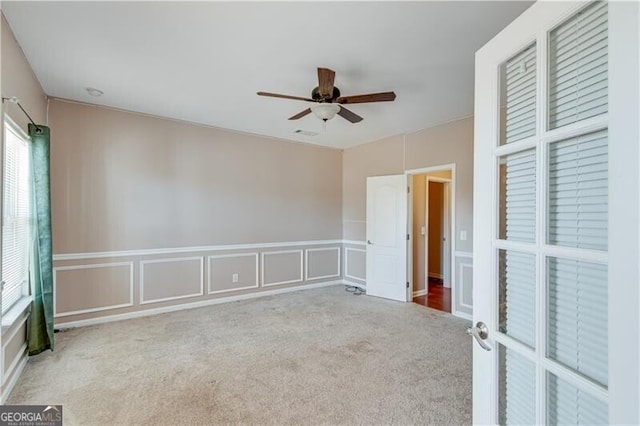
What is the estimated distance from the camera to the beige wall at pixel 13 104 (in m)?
2.16

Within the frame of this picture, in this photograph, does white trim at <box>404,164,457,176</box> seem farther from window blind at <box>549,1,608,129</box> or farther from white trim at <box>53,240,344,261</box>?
window blind at <box>549,1,608,129</box>

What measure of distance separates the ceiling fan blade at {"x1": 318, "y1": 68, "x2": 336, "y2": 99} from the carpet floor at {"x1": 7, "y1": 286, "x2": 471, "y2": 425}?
7.75 ft

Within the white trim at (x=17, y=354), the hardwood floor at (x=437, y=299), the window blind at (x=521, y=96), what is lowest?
the hardwood floor at (x=437, y=299)

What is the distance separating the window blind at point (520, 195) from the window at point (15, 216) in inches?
124

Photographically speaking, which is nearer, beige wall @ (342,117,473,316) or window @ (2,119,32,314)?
window @ (2,119,32,314)

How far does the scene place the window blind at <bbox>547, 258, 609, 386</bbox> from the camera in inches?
32.6

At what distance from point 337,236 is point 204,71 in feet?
12.7

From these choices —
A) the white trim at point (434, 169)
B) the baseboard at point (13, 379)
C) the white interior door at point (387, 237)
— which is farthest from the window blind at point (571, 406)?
the white interior door at point (387, 237)

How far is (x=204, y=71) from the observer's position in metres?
2.87

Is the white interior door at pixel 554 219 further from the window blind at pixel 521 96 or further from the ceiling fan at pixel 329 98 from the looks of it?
the ceiling fan at pixel 329 98

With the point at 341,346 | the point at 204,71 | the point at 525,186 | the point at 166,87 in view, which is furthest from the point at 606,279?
the point at 166,87

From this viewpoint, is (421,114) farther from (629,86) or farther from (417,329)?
(629,86)

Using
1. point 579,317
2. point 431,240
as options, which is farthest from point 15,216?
point 431,240

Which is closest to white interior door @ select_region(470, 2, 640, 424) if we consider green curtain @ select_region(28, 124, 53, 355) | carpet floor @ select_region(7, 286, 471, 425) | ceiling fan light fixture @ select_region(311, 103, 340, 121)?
carpet floor @ select_region(7, 286, 471, 425)
